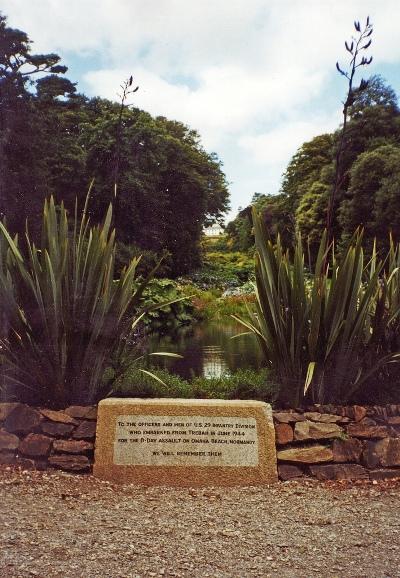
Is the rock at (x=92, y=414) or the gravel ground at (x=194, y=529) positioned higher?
the rock at (x=92, y=414)

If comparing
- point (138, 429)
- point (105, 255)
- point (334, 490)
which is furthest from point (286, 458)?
point (105, 255)

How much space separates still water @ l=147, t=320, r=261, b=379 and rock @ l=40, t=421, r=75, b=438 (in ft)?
4.15

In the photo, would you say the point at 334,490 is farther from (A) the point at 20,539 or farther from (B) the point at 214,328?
(B) the point at 214,328

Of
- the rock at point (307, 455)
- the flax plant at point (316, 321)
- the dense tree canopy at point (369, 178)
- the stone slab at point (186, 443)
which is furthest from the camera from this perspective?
the dense tree canopy at point (369, 178)

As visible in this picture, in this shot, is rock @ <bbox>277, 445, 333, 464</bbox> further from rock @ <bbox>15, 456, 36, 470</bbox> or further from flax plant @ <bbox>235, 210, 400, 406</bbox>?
rock @ <bbox>15, 456, 36, 470</bbox>

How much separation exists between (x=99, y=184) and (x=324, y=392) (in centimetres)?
734

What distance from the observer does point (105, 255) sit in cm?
453

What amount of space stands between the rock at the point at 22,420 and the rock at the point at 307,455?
1622 millimetres

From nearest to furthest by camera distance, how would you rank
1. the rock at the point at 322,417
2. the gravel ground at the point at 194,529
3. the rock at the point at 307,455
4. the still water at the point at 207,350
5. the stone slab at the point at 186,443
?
the gravel ground at the point at 194,529
the stone slab at the point at 186,443
the rock at the point at 307,455
the rock at the point at 322,417
the still water at the point at 207,350

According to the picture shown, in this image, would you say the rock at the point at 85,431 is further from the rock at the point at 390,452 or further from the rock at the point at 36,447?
the rock at the point at 390,452

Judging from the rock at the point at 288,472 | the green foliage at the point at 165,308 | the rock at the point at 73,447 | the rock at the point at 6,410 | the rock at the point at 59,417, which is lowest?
the rock at the point at 288,472

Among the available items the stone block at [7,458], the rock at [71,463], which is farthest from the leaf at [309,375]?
the stone block at [7,458]

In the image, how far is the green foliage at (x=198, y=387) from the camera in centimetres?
468

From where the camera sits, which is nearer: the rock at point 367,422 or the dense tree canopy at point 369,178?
the rock at point 367,422
